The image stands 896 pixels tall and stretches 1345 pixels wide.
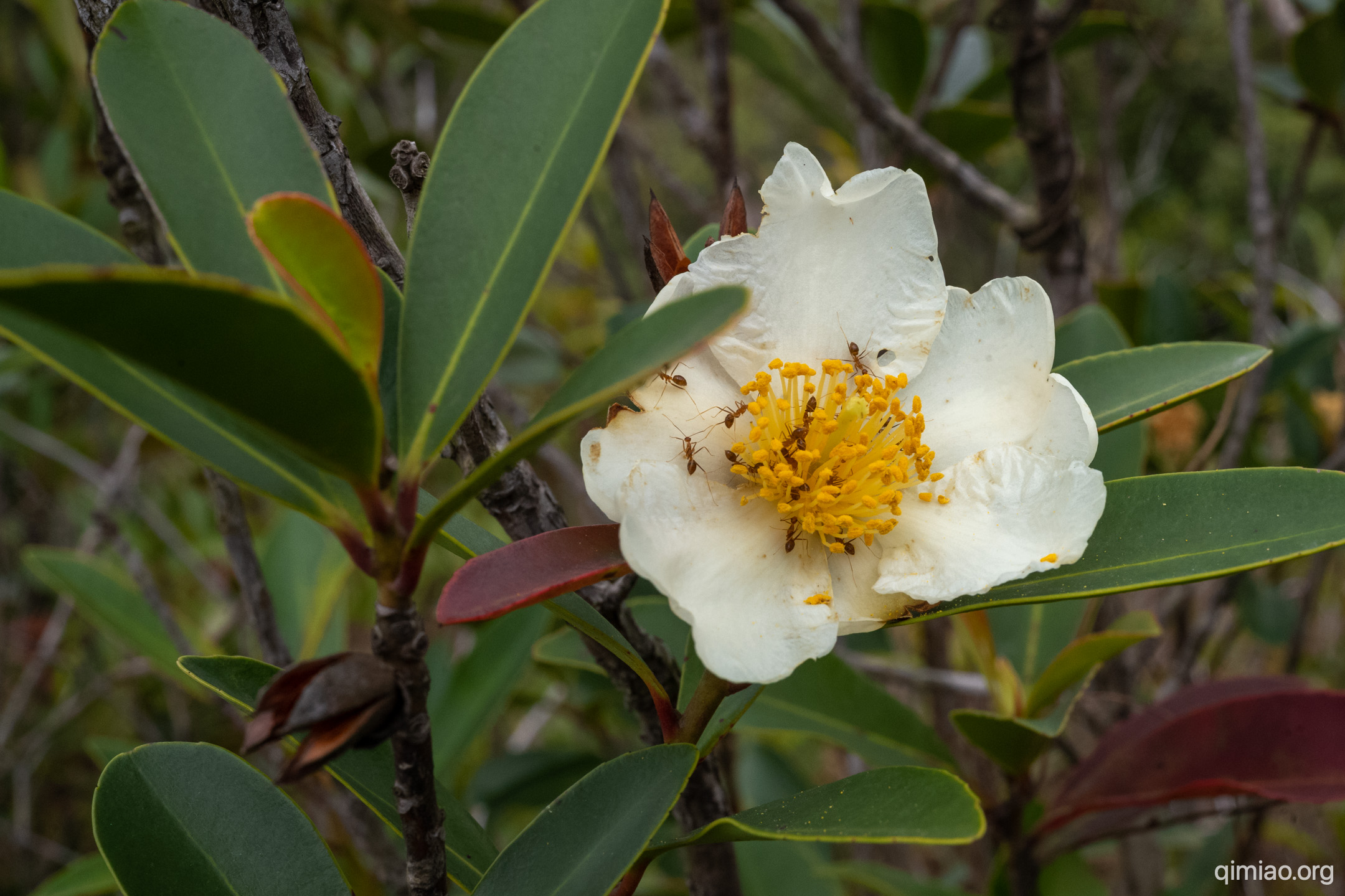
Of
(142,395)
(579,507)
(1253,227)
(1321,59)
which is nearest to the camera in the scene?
(142,395)

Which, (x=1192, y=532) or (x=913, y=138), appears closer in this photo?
(x=1192, y=532)

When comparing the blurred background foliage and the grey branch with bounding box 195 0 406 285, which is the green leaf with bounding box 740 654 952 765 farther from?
the grey branch with bounding box 195 0 406 285

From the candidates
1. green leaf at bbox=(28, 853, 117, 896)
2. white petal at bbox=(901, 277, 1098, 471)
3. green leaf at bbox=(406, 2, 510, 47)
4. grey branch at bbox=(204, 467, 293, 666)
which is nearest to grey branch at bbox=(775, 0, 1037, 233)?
green leaf at bbox=(406, 2, 510, 47)

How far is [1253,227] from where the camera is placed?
1.38 metres

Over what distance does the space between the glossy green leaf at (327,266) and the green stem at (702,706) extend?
260 mm

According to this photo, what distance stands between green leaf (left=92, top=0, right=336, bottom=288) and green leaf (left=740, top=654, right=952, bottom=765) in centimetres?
64

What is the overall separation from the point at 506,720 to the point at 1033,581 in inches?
80.0

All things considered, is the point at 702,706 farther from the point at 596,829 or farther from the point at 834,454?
the point at 834,454

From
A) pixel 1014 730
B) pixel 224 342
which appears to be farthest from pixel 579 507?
pixel 224 342

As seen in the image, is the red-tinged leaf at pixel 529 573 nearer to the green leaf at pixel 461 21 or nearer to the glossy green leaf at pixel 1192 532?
the glossy green leaf at pixel 1192 532

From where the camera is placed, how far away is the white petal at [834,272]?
63 centimetres

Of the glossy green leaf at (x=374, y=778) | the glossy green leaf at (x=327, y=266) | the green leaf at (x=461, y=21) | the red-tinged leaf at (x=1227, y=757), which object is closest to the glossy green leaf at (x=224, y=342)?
the glossy green leaf at (x=327, y=266)

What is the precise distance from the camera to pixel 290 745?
0.76 meters

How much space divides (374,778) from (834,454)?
1.26 feet
